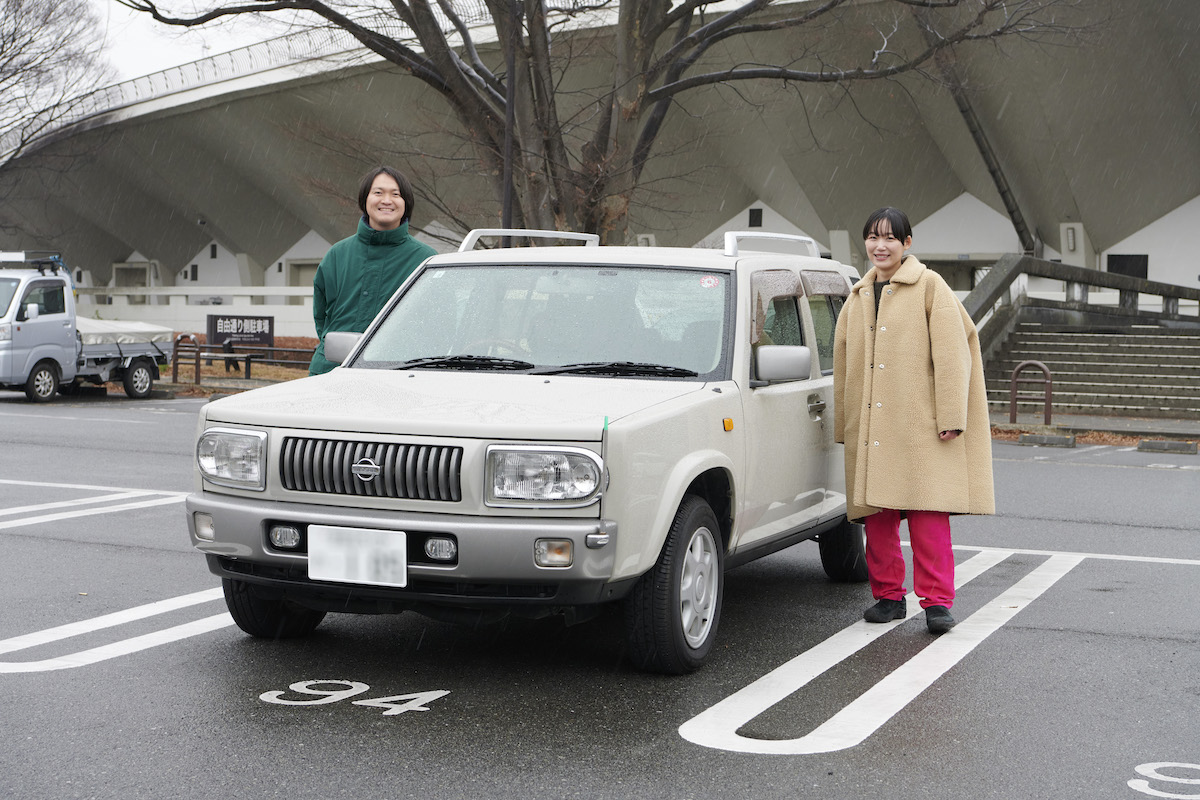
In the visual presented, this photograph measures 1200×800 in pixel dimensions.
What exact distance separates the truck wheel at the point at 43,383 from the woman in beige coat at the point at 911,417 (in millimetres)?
18163

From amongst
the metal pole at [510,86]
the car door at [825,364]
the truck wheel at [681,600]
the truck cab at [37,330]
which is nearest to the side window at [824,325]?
the car door at [825,364]

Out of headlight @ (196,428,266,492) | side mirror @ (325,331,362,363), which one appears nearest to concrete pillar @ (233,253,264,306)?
side mirror @ (325,331,362,363)

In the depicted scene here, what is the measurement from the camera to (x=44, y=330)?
69.9 feet

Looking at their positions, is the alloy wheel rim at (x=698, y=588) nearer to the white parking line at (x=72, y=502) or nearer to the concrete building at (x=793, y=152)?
the white parking line at (x=72, y=502)

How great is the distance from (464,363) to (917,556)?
7.65 feet

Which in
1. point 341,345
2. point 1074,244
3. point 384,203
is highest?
point 1074,244

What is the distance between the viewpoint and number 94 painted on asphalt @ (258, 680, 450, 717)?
191 inches

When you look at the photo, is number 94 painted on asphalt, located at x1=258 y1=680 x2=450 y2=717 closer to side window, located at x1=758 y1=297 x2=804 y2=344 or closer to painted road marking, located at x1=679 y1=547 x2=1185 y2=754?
painted road marking, located at x1=679 y1=547 x2=1185 y2=754

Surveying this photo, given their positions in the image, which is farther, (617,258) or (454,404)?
(617,258)

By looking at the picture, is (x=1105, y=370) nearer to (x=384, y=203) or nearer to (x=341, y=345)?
(x=384, y=203)

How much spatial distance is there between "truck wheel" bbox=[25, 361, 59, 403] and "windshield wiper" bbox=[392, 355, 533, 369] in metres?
17.4

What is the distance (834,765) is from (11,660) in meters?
3.40

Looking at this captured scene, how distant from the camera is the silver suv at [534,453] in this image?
473cm

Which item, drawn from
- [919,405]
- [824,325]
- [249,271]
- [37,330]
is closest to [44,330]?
[37,330]
